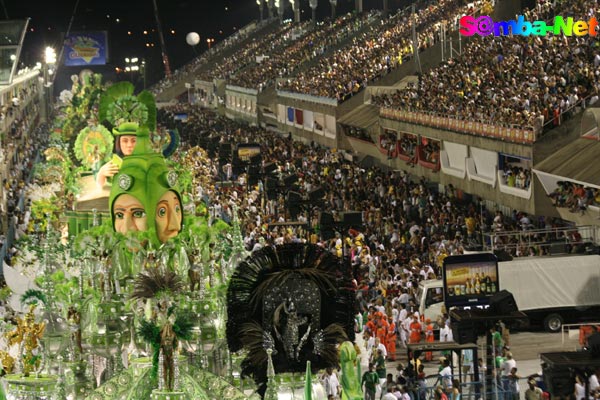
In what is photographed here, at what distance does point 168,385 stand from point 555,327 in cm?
2068

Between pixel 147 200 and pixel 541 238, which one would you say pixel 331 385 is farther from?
pixel 541 238

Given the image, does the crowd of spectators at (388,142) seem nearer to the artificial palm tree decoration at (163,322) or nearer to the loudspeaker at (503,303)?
the loudspeaker at (503,303)

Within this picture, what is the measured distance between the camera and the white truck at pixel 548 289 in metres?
30.2

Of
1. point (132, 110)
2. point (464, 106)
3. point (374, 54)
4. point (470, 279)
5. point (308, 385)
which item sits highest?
point (374, 54)

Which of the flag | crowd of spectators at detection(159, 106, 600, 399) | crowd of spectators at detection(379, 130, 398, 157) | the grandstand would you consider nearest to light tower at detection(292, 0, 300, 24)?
the grandstand

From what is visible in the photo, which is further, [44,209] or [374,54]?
[374,54]

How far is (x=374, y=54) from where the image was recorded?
74.8 m

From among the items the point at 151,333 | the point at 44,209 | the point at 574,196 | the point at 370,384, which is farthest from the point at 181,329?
the point at 44,209

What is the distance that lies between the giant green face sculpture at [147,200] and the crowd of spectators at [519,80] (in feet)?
58.2

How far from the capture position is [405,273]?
34125 mm

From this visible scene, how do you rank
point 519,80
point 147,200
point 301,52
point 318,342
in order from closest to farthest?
point 318,342 < point 147,200 < point 519,80 < point 301,52

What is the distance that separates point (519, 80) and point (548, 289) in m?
14.1

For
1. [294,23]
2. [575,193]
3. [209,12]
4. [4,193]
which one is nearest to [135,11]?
[209,12]

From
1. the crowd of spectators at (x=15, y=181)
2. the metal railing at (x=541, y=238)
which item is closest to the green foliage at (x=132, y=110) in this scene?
the crowd of spectators at (x=15, y=181)
